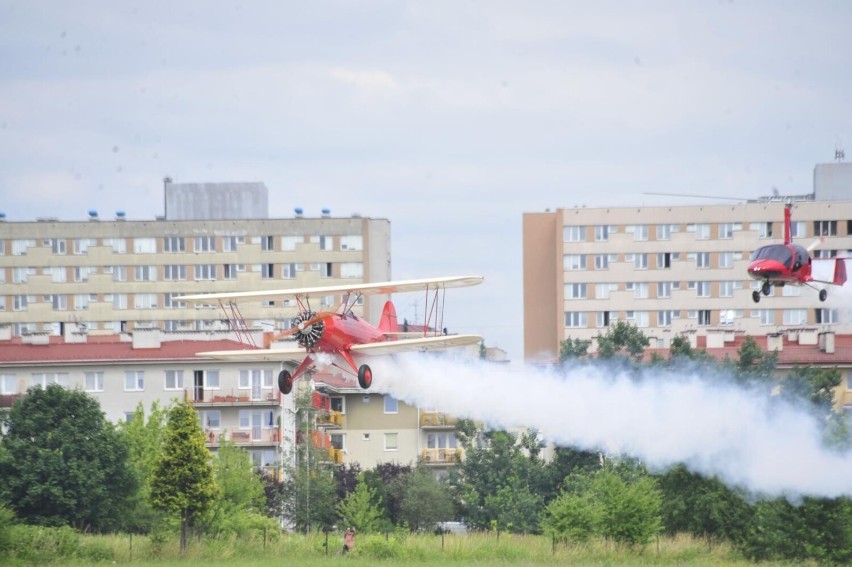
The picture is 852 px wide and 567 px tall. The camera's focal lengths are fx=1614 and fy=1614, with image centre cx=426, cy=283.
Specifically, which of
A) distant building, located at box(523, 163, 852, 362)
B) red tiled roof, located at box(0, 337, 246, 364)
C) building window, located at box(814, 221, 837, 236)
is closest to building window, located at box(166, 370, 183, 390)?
red tiled roof, located at box(0, 337, 246, 364)

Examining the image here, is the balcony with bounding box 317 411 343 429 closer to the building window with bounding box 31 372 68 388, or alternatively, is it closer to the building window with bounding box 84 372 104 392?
the building window with bounding box 84 372 104 392

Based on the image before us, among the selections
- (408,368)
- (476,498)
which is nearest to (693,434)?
(408,368)

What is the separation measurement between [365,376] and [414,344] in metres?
2.45

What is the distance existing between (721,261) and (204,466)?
74.8 meters

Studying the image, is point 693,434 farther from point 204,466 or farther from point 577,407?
point 204,466

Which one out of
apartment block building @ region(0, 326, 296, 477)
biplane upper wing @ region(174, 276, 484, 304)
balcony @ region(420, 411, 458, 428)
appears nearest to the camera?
biplane upper wing @ region(174, 276, 484, 304)

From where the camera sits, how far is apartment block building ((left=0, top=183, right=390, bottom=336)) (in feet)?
443

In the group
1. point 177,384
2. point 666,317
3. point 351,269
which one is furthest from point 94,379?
point 666,317

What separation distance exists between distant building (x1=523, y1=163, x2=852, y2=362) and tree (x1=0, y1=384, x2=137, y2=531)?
59.4 metres

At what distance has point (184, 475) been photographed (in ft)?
214

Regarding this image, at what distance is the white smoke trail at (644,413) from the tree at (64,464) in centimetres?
1845

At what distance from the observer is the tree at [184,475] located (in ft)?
212

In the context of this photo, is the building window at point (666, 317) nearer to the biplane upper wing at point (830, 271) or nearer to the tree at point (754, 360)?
the tree at point (754, 360)

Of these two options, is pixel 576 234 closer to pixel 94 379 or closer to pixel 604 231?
pixel 604 231
